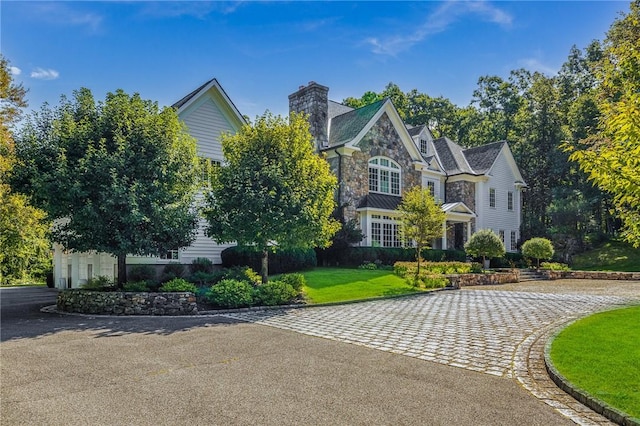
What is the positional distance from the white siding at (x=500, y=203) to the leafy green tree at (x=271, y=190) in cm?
2056

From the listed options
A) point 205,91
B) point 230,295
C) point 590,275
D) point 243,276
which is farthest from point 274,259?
point 590,275

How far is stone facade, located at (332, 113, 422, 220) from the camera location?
999 inches

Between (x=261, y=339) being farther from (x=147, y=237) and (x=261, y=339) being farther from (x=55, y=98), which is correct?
(x=55, y=98)

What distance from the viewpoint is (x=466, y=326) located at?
9.64 metres

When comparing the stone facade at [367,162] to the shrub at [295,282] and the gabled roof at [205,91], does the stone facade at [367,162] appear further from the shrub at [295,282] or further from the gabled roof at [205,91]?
the shrub at [295,282]

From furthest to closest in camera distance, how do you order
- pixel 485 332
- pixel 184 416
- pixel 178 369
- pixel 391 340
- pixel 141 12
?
pixel 141 12
pixel 485 332
pixel 391 340
pixel 178 369
pixel 184 416

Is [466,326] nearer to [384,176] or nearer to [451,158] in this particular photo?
[384,176]

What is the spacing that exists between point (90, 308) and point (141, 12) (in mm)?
→ 8508

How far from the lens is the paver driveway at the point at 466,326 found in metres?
6.40

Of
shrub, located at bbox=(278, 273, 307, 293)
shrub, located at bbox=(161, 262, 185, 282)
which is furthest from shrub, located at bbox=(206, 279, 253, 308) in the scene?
shrub, located at bbox=(161, 262, 185, 282)

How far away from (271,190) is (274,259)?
6837mm

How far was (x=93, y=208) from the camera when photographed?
11.9 m

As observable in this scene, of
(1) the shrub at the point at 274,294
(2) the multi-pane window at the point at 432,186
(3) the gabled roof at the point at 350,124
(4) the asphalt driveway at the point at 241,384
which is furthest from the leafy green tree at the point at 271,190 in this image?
(2) the multi-pane window at the point at 432,186

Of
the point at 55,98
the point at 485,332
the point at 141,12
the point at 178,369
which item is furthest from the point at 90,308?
the point at 485,332
